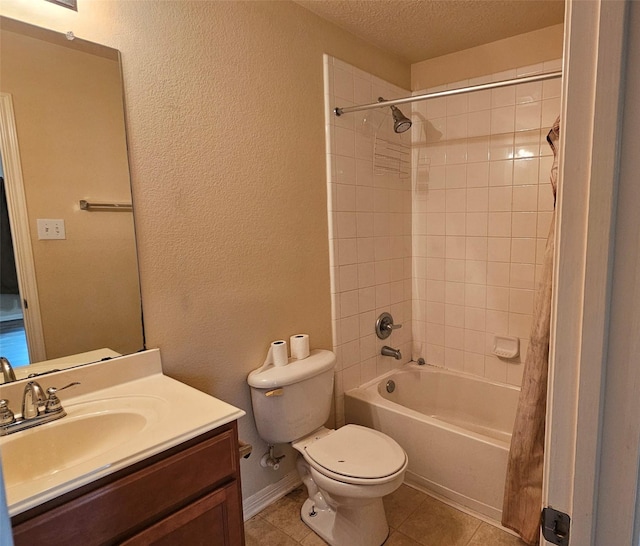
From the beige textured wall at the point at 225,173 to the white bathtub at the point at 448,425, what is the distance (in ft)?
1.83

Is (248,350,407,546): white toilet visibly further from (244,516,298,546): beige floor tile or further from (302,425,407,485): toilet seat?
(244,516,298,546): beige floor tile

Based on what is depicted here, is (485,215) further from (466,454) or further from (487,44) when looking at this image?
(466,454)

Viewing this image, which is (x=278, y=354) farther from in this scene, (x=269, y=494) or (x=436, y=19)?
(x=436, y=19)

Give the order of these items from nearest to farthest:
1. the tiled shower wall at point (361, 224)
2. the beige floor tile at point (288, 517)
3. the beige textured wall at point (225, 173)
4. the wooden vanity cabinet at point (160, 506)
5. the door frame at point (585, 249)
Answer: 1. the door frame at point (585, 249)
2. the wooden vanity cabinet at point (160, 506)
3. the beige textured wall at point (225, 173)
4. the beige floor tile at point (288, 517)
5. the tiled shower wall at point (361, 224)

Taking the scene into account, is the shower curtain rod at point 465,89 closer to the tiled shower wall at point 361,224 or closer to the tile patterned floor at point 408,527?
the tiled shower wall at point 361,224

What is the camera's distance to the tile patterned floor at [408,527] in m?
1.78

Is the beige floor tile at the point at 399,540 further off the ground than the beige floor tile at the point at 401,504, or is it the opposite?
the beige floor tile at the point at 399,540

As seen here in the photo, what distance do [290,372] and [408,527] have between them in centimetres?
91

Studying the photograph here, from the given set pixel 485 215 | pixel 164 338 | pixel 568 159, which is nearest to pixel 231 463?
pixel 164 338

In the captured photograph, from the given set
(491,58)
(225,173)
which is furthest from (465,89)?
(225,173)

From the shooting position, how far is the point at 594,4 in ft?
1.45

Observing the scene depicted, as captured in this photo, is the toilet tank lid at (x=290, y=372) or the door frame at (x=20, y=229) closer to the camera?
the door frame at (x=20, y=229)

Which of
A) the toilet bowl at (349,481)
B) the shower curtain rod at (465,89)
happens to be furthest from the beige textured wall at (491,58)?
the toilet bowl at (349,481)

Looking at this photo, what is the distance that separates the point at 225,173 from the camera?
5.68 ft
